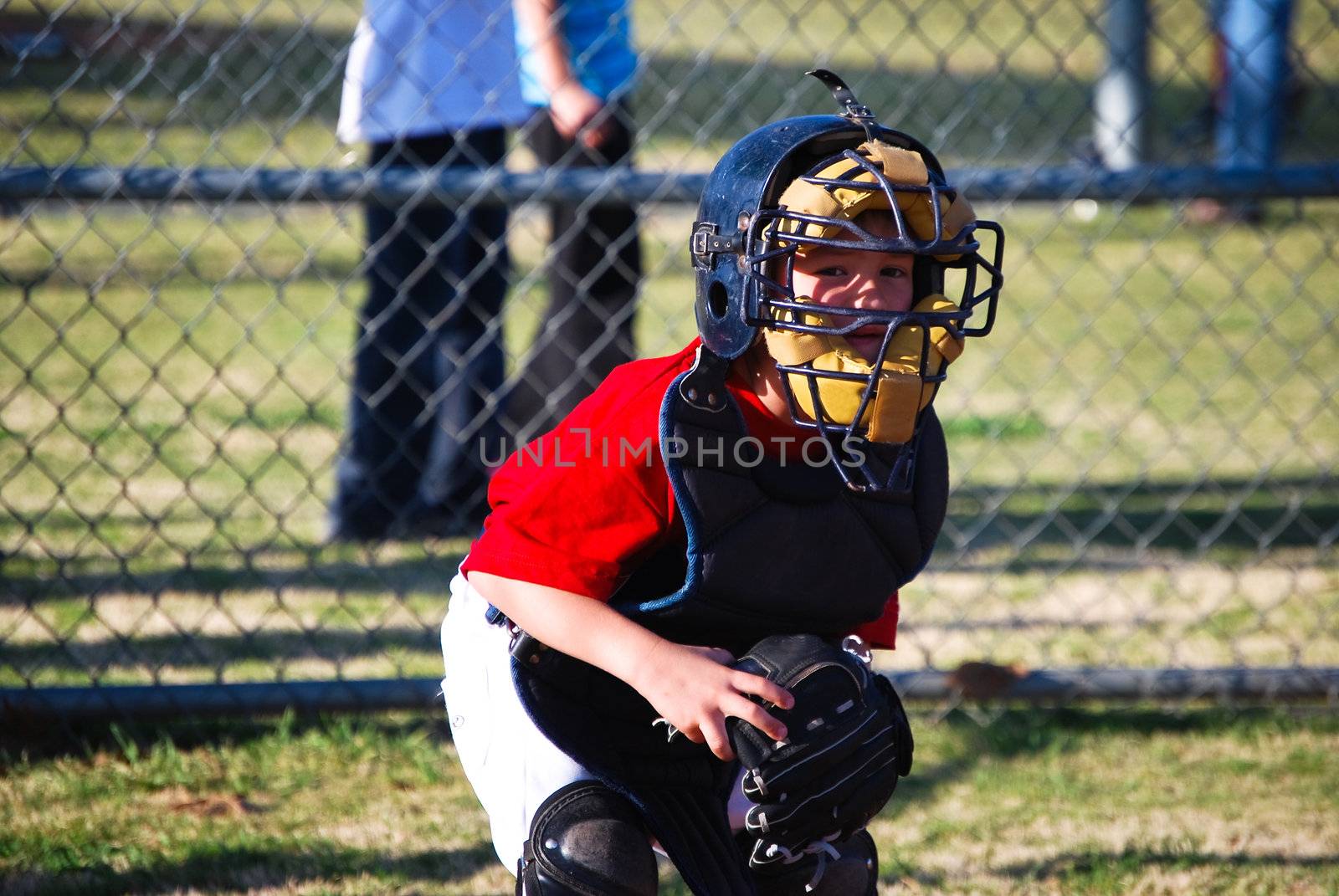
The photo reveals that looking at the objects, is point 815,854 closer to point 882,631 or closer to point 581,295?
point 882,631

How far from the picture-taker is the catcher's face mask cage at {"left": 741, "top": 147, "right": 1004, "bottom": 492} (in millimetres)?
1744

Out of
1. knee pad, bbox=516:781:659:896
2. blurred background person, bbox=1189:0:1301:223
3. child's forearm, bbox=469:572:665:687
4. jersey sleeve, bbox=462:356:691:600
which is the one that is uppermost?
jersey sleeve, bbox=462:356:691:600

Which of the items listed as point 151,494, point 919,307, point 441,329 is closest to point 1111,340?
point 441,329

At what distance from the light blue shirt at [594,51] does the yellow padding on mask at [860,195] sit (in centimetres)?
217

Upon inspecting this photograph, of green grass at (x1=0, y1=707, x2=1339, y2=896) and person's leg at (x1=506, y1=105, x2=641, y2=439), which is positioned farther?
person's leg at (x1=506, y1=105, x2=641, y2=439)

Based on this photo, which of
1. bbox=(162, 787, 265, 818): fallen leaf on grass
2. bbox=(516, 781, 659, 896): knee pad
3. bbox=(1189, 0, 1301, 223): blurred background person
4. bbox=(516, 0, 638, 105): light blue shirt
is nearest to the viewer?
bbox=(516, 781, 659, 896): knee pad

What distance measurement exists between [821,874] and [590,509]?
27.1 inches

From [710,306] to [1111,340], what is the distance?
5.54 meters

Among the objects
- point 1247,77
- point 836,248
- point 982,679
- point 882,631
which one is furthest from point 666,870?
point 1247,77

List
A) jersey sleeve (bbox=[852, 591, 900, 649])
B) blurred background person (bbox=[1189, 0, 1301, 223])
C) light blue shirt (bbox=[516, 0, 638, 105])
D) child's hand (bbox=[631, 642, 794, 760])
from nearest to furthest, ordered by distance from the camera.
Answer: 1. child's hand (bbox=[631, 642, 794, 760])
2. jersey sleeve (bbox=[852, 591, 900, 649])
3. light blue shirt (bbox=[516, 0, 638, 105])
4. blurred background person (bbox=[1189, 0, 1301, 223])

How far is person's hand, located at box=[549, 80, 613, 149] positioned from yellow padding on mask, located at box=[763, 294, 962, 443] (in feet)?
6.68

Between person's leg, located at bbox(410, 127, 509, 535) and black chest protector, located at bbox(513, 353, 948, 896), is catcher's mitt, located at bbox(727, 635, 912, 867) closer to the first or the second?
black chest protector, located at bbox(513, 353, 948, 896)

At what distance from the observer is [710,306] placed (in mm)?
1885

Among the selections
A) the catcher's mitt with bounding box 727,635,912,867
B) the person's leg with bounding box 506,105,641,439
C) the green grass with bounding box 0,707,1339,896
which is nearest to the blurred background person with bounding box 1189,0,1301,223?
the person's leg with bounding box 506,105,641,439
